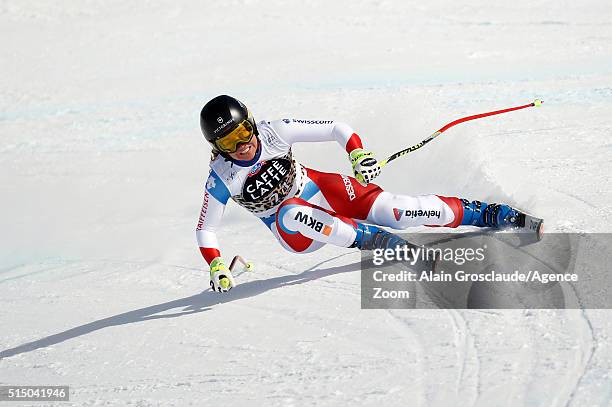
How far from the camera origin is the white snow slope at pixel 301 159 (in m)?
3.94

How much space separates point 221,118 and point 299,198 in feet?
2.61

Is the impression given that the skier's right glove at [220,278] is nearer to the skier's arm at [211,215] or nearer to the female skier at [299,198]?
the female skier at [299,198]

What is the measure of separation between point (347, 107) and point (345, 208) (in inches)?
201

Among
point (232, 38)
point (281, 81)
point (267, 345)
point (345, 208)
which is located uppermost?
point (232, 38)

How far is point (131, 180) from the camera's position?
8.88 m

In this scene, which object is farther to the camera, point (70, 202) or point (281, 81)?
point (281, 81)

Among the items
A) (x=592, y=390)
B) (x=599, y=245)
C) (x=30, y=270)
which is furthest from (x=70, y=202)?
(x=592, y=390)

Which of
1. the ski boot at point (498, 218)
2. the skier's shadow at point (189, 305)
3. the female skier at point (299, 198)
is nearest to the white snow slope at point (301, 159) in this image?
the skier's shadow at point (189, 305)

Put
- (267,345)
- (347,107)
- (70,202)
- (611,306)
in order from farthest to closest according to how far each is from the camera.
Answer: (347,107)
(70,202)
(267,345)
(611,306)

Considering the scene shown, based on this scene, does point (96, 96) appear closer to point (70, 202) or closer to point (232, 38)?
point (232, 38)

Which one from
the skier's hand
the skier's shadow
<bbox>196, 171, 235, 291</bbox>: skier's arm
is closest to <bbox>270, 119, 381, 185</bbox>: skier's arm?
the skier's hand

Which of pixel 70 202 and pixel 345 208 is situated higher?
pixel 70 202

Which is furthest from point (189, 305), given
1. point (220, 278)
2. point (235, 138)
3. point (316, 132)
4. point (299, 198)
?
point (316, 132)

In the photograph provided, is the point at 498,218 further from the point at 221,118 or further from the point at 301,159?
the point at 301,159
